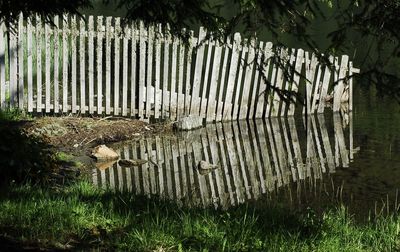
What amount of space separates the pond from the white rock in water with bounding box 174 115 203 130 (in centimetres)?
13

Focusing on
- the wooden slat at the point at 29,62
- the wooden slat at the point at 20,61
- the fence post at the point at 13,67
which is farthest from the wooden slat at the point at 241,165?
the fence post at the point at 13,67

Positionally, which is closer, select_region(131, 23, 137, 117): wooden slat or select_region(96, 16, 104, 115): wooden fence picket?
select_region(96, 16, 104, 115): wooden fence picket

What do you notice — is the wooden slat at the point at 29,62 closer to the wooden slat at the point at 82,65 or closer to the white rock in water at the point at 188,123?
the wooden slat at the point at 82,65

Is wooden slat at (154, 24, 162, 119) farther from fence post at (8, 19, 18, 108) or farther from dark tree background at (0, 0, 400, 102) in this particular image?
dark tree background at (0, 0, 400, 102)

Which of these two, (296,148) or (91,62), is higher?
(91,62)

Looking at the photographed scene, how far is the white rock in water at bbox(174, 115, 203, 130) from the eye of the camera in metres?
10.1

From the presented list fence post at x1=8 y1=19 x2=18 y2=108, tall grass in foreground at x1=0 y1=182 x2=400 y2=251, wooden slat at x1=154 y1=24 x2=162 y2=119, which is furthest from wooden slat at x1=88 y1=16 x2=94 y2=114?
tall grass in foreground at x1=0 y1=182 x2=400 y2=251

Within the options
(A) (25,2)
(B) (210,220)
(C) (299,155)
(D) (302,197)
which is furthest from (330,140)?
(A) (25,2)

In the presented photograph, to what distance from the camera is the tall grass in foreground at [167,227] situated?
4086 mm

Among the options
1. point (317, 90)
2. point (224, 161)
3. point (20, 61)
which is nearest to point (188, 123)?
point (224, 161)

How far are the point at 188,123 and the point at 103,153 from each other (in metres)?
2.27

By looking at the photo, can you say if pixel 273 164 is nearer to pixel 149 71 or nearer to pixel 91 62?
pixel 149 71

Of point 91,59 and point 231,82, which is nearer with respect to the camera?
point 91,59

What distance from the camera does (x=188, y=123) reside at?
10.2 meters
